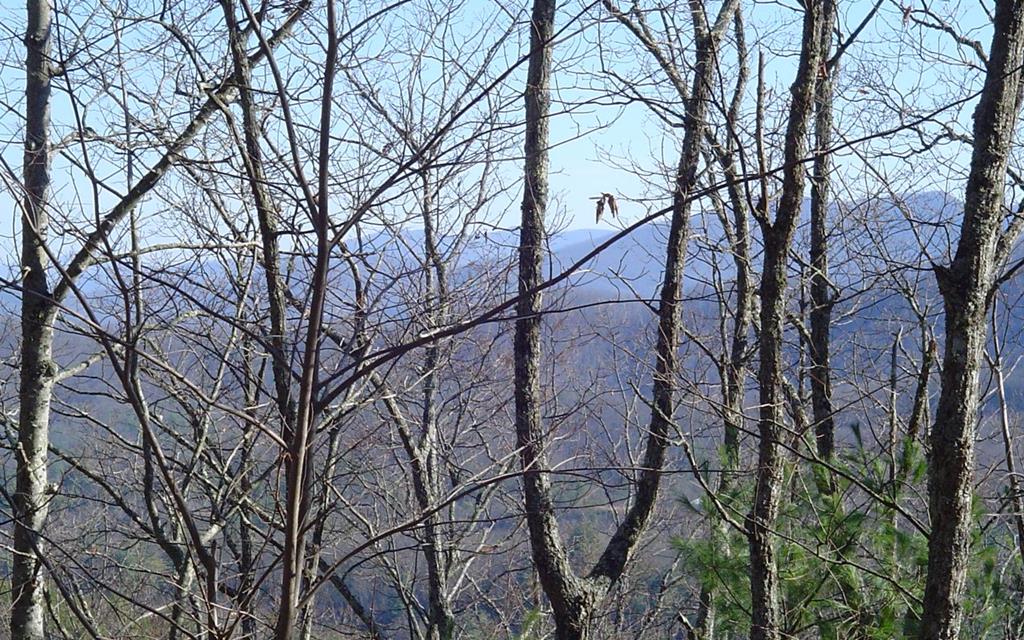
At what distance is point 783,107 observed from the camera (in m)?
6.55

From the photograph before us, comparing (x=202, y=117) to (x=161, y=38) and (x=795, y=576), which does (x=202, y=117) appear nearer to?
(x=161, y=38)

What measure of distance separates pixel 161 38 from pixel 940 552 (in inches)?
147

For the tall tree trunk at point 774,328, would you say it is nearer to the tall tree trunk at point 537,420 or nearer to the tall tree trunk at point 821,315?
the tall tree trunk at point 537,420

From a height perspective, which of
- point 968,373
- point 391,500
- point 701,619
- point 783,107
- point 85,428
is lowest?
point 701,619

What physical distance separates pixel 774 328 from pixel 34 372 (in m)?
3.72

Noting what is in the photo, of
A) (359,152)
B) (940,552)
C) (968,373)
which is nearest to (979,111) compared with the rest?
(968,373)

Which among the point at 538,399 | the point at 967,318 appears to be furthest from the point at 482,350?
the point at 967,318

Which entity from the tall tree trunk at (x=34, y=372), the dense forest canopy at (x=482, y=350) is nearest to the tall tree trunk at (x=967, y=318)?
the dense forest canopy at (x=482, y=350)

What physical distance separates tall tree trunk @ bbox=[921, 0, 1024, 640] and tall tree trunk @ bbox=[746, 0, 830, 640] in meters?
0.86

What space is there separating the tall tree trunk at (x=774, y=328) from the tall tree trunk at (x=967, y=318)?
0.86 m

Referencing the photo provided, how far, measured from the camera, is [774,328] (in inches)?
181

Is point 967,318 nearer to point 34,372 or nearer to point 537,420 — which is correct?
Answer: point 537,420

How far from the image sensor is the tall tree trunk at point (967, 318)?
137 inches

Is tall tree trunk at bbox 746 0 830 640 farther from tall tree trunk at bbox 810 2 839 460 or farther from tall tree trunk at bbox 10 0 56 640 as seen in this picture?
tall tree trunk at bbox 10 0 56 640
